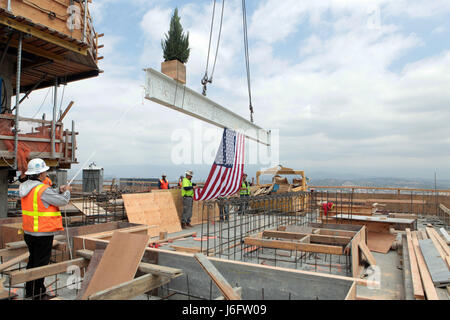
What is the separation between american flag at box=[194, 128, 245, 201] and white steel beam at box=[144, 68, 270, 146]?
2310mm

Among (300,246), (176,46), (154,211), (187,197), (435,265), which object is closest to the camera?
(435,265)

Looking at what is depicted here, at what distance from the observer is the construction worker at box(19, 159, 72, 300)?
5051 millimetres

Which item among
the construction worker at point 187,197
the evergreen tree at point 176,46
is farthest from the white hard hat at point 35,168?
the construction worker at point 187,197

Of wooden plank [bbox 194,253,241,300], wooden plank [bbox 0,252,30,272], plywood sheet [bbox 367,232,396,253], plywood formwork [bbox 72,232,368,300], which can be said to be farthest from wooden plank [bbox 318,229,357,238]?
wooden plank [bbox 0,252,30,272]

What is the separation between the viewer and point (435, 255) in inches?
248

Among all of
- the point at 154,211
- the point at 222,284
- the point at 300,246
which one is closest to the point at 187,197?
the point at 154,211

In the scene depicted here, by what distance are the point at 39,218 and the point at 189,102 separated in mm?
7068

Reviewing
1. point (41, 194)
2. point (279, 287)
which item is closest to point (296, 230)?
point (279, 287)

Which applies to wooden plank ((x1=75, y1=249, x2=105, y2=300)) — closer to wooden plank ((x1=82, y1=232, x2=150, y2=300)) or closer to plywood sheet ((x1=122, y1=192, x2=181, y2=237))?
wooden plank ((x1=82, y1=232, x2=150, y2=300))

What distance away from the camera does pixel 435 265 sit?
18.6 feet

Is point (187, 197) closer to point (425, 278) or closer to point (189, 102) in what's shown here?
point (189, 102)

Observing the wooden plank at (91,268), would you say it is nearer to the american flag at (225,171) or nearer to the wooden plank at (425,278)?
the american flag at (225,171)

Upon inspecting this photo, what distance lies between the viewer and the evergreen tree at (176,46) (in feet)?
33.1
